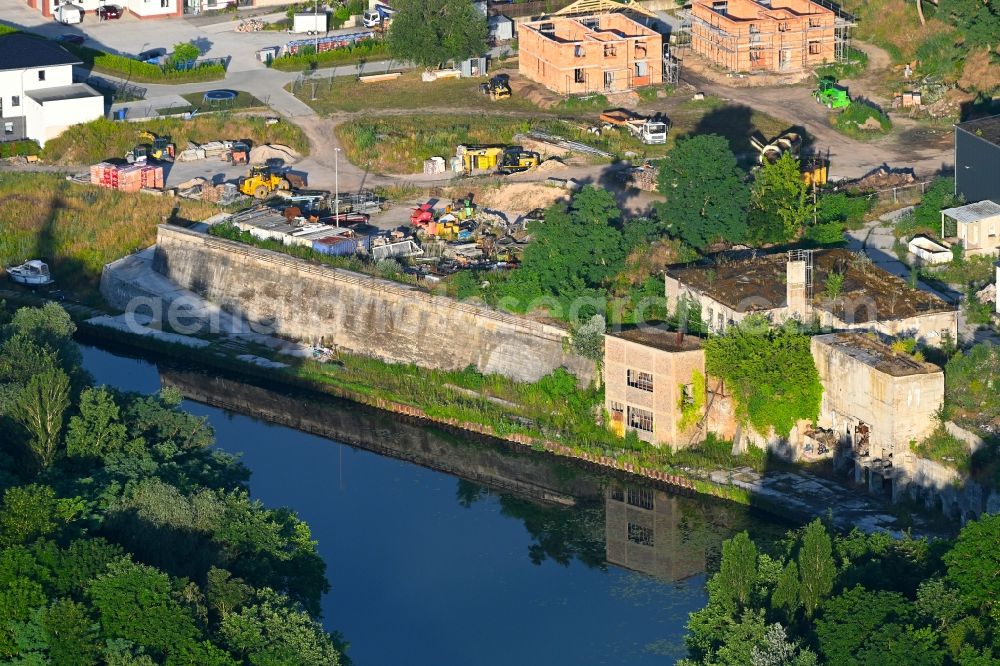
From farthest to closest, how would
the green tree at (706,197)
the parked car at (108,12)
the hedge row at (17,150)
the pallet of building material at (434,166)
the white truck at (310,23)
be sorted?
1. the parked car at (108,12)
2. the white truck at (310,23)
3. the hedge row at (17,150)
4. the pallet of building material at (434,166)
5. the green tree at (706,197)

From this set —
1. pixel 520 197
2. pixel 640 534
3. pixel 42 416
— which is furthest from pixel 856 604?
pixel 520 197

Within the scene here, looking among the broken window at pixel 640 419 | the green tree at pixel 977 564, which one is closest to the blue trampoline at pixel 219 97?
the broken window at pixel 640 419

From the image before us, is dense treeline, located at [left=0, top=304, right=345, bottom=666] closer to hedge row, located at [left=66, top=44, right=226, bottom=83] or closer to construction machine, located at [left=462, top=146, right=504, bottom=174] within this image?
construction machine, located at [left=462, top=146, right=504, bottom=174]

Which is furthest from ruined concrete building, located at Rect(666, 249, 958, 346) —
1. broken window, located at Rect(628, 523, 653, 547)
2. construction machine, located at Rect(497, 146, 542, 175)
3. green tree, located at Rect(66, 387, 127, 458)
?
green tree, located at Rect(66, 387, 127, 458)

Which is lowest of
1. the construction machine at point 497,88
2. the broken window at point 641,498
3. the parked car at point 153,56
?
the broken window at point 641,498

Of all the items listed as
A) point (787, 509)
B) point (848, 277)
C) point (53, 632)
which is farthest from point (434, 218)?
point (53, 632)

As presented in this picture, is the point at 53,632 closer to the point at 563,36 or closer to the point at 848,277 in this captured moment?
the point at 848,277

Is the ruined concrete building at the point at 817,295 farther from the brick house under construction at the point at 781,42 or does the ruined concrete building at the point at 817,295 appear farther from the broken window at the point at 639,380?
the brick house under construction at the point at 781,42

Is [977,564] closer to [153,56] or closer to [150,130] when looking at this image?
[150,130]
